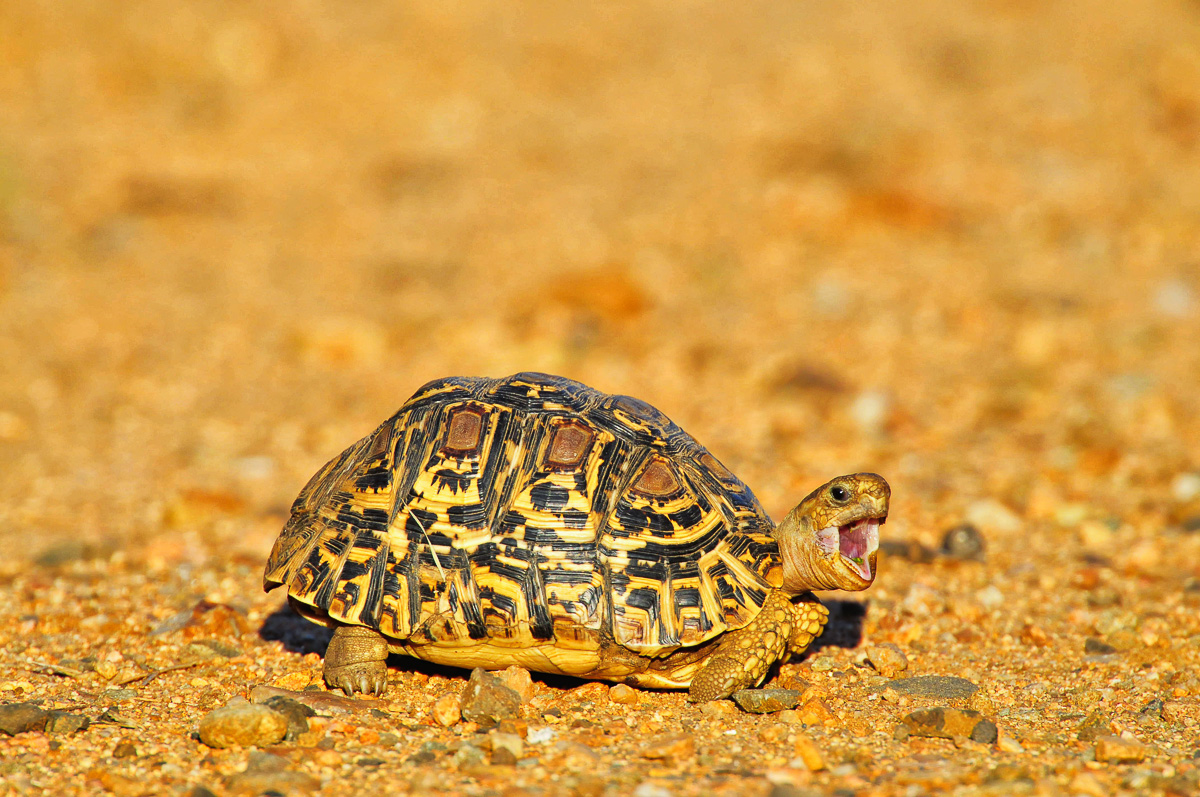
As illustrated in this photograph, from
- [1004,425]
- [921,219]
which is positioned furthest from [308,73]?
[1004,425]

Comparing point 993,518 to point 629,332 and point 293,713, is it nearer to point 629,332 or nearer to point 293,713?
point 629,332

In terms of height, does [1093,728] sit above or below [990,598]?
below

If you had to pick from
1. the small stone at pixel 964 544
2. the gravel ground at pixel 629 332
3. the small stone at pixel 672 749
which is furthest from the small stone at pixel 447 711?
the small stone at pixel 964 544

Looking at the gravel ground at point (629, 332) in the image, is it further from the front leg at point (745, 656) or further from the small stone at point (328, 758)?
the front leg at point (745, 656)

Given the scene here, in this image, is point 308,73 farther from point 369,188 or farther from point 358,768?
point 358,768

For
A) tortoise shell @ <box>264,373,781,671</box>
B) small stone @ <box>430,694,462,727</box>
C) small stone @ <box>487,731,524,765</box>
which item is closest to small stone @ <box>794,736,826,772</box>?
tortoise shell @ <box>264,373,781,671</box>

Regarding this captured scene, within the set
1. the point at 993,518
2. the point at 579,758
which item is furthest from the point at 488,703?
the point at 993,518
